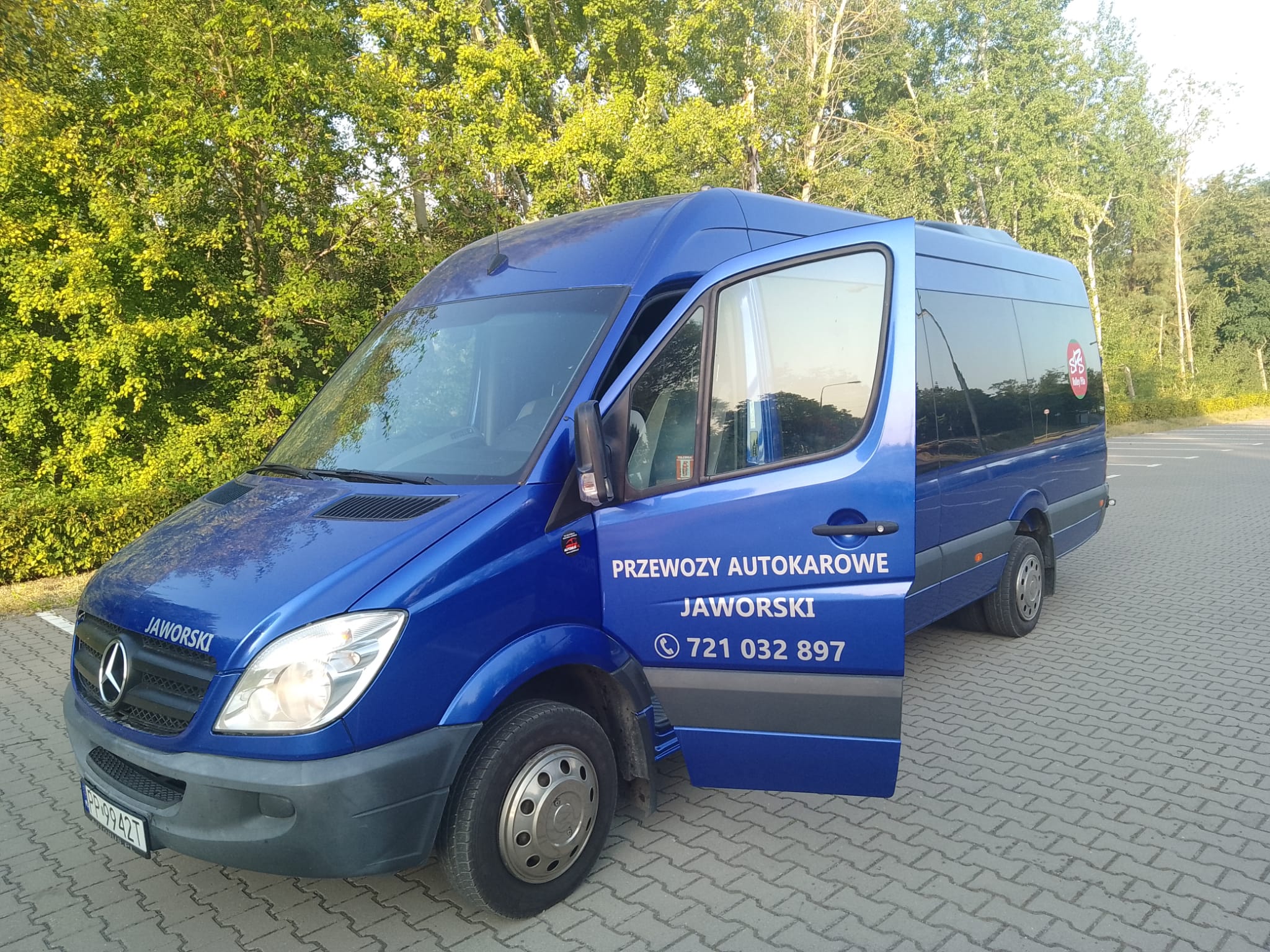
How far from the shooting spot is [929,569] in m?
5.18

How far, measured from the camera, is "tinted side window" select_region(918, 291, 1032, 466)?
17.6ft

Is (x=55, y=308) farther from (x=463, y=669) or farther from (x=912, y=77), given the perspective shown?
(x=912, y=77)

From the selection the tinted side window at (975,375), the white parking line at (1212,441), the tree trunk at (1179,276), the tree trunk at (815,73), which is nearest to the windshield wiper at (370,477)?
the tinted side window at (975,375)

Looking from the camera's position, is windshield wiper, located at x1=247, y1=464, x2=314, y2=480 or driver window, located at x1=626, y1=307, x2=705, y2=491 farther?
windshield wiper, located at x1=247, y1=464, x2=314, y2=480

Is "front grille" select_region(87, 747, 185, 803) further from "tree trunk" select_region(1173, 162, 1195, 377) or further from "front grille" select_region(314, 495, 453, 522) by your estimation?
"tree trunk" select_region(1173, 162, 1195, 377)

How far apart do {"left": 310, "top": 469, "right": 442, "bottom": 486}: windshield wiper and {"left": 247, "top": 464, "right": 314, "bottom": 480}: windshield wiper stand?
38mm

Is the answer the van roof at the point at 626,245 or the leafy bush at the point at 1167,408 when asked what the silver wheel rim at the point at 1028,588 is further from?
the leafy bush at the point at 1167,408

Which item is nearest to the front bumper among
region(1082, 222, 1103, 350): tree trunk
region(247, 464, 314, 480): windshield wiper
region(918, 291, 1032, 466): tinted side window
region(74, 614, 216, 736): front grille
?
region(74, 614, 216, 736): front grille

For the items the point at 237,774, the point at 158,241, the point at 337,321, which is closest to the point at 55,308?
the point at 158,241

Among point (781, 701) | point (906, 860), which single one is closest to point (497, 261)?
point (781, 701)

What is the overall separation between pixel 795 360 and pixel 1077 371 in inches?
188

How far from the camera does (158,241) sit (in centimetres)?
963

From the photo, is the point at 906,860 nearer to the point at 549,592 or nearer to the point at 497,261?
the point at 549,592

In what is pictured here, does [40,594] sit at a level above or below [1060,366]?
below
